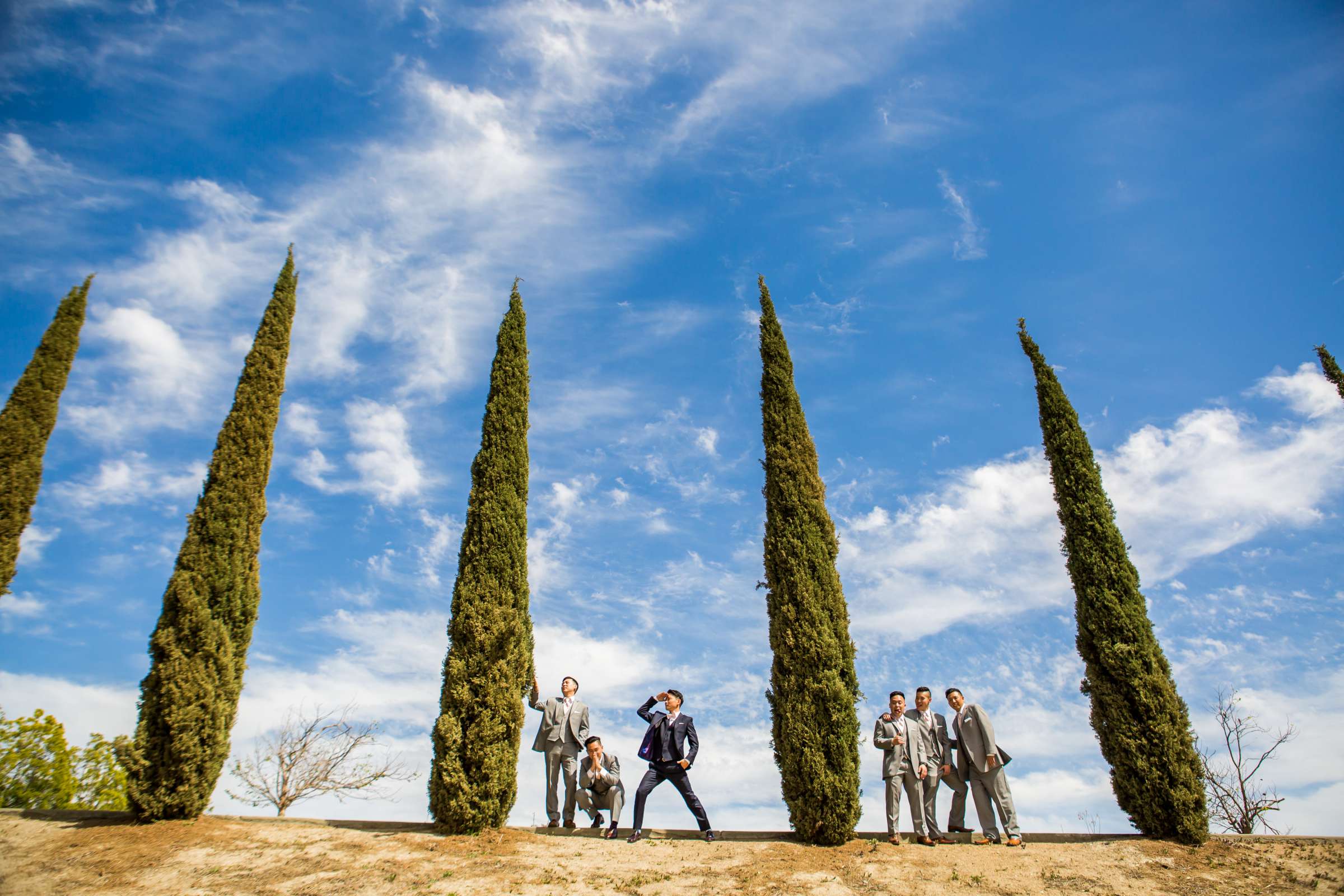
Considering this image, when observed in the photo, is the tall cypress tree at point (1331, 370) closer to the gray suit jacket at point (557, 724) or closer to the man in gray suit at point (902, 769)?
the man in gray suit at point (902, 769)

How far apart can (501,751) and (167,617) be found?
192 inches

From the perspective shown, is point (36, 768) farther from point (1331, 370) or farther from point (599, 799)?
point (1331, 370)

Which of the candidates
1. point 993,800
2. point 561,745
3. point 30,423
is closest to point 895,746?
point 993,800

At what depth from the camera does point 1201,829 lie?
920 cm

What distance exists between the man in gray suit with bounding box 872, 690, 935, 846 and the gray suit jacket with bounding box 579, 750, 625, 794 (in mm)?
3470

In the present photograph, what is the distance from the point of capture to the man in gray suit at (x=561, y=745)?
33.1 ft

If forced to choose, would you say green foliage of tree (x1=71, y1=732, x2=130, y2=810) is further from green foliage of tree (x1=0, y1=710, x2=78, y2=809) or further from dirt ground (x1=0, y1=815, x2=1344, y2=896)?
dirt ground (x1=0, y1=815, x2=1344, y2=896)

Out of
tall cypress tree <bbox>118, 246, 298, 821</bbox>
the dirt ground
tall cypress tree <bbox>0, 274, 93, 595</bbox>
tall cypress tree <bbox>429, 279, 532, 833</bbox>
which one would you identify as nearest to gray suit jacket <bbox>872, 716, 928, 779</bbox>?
the dirt ground

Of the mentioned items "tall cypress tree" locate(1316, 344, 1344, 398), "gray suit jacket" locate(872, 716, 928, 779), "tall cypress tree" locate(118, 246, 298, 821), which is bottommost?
"gray suit jacket" locate(872, 716, 928, 779)

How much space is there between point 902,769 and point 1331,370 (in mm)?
11701

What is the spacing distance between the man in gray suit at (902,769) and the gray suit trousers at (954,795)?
0.28 feet

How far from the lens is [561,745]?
1014 centimetres

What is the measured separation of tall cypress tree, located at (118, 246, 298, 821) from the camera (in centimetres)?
919

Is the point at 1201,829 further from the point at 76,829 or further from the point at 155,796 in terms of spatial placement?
the point at 76,829
